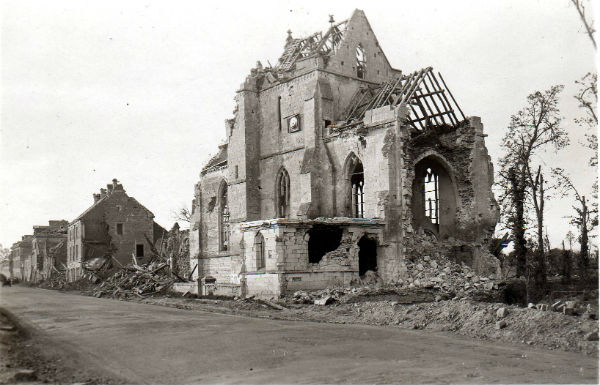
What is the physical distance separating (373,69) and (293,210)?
9839 mm

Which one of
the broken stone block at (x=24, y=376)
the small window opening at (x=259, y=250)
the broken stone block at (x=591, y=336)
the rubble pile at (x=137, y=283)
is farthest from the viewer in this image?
the rubble pile at (x=137, y=283)

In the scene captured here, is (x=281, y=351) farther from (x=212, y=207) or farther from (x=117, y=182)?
(x=117, y=182)

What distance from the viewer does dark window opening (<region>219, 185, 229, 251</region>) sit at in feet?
135

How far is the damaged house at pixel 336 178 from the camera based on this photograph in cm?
2694

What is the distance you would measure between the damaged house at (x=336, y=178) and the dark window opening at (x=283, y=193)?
6 cm

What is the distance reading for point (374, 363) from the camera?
10734mm

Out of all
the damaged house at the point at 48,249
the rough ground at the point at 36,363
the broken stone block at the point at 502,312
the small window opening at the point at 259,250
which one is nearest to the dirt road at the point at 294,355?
the rough ground at the point at 36,363

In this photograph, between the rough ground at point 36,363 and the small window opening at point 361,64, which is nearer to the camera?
the rough ground at point 36,363

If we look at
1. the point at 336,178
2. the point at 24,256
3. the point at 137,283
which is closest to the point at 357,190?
the point at 336,178

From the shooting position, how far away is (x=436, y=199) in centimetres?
3356

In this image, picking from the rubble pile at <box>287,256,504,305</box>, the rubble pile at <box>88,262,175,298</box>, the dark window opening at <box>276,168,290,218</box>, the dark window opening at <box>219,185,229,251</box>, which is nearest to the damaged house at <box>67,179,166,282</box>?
the rubble pile at <box>88,262,175,298</box>

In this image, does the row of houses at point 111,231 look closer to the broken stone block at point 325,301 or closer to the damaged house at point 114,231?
the damaged house at point 114,231

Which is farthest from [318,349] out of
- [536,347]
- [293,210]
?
[293,210]

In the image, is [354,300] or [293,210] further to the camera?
[293,210]
